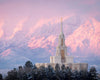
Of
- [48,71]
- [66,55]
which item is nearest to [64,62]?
[66,55]

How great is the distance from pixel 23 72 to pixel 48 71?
24.0 ft

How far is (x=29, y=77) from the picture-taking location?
9262 cm

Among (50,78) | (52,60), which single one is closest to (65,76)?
(50,78)

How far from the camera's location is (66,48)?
4651 inches

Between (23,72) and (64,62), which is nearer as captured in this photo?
(23,72)

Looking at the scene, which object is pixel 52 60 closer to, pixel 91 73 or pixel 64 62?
pixel 64 62

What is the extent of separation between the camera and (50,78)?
305 ft

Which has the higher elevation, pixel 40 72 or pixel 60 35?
pixel 60 35

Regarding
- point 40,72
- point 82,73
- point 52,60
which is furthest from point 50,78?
point 52,60

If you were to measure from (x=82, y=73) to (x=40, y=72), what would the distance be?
12279 millimetres

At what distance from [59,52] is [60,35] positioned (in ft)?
20.1

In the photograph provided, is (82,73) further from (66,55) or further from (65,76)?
(66,55)

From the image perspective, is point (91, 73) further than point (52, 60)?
No

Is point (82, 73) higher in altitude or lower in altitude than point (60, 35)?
lower
